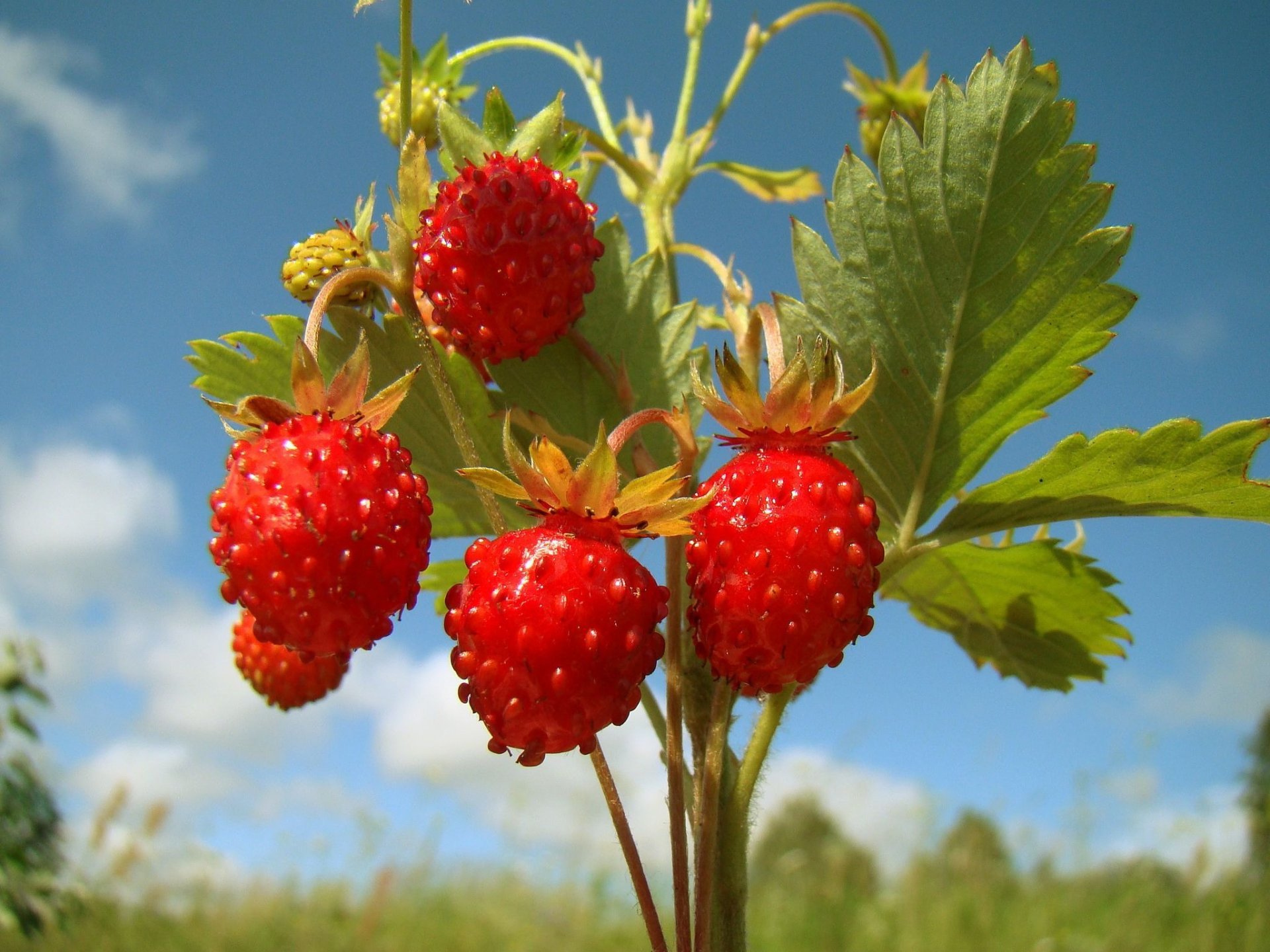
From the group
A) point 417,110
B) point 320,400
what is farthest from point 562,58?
point 320,400

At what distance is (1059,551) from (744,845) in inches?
22.7

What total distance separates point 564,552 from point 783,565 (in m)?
0.17

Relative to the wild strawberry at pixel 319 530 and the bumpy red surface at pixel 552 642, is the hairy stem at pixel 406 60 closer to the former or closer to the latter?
the wild strawberry at pixel 319 530

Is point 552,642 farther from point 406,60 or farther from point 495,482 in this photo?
point 406,60

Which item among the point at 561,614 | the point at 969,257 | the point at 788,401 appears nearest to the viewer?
the point at 561,614

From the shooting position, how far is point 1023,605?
4.19 ft

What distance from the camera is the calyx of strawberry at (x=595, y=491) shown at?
2.54 feet

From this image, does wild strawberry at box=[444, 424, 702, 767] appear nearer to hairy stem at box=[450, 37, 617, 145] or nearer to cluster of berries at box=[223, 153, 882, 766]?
cluster of berries at box=[223, 153, 882, 766]

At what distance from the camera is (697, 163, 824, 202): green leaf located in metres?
1.53

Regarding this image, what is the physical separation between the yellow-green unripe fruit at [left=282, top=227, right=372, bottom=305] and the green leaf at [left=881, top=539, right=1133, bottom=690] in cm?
72

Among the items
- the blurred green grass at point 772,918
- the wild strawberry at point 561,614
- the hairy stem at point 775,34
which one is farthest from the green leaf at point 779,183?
the blurred green grass at point 772,918

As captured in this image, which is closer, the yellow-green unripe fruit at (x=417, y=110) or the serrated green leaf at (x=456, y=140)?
the serrated green leaf at (x=456, y=140)

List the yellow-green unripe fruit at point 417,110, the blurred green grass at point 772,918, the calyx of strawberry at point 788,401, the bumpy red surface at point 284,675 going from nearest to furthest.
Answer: the calyx of strawberry at point 788,401, the bumpy red surface at point 284,675, the yellow-green unripe fruit at point 417,110, the blurred green grass at point 772,918

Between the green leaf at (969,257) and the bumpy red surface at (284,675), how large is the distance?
0.68 m
